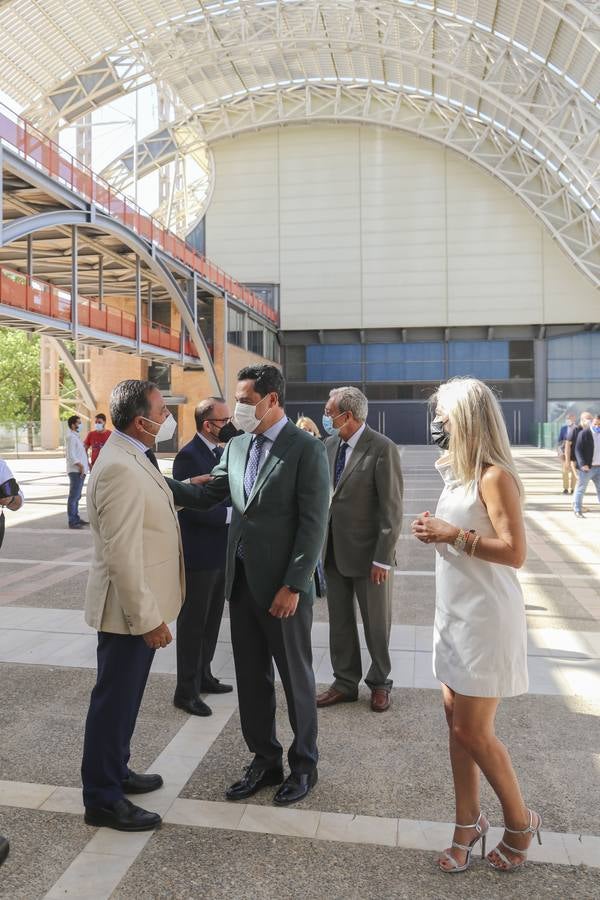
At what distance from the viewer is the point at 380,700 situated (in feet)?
15.0

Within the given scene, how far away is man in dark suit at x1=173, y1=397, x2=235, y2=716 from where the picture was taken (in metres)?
4.55

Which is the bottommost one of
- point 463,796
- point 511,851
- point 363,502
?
point 511,851

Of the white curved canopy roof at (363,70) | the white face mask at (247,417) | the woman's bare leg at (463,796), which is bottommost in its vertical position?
the woman's bare leg at (463,796)

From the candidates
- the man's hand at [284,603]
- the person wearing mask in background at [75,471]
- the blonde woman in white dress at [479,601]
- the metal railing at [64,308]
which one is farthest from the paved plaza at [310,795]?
the metal railing at [64,308]

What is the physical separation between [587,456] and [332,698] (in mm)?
10142

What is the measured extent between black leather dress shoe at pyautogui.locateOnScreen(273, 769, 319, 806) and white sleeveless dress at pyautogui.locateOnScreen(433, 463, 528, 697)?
110 centimetres

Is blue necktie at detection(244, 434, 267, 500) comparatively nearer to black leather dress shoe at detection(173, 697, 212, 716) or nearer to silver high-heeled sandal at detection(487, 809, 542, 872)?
black leather dress shoe at detection(173, 697, 212, 716)

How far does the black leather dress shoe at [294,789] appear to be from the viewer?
3426mm

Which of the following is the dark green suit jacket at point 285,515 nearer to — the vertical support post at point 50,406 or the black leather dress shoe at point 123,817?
the black leather dress shoe at point 123,817

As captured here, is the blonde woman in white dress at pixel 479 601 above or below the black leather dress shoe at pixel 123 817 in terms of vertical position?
above

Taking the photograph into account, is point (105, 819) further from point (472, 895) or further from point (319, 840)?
point (472, 895)

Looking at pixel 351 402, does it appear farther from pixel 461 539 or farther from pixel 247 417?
pixel 461 539

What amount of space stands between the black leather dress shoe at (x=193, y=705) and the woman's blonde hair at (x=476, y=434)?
2.56 meters

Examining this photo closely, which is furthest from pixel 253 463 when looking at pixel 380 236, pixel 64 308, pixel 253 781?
pixel 380 236
